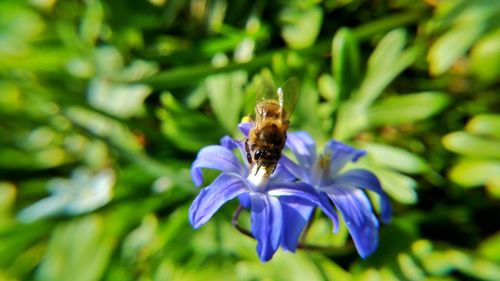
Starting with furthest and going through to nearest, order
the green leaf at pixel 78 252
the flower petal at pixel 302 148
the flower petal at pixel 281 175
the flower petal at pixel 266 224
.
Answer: the green leaf at pixel 78 252 < the flower petal at pixel 302 148 < the flower petal at pixel 281 175 < the flower petal at pixel 266 224

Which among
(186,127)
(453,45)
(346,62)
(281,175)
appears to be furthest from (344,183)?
(453,45)

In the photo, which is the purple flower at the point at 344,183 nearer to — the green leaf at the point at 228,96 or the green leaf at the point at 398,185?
the green leaf at the point at 398,185

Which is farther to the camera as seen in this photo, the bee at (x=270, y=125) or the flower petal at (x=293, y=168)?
the flower petal at (x=293, y=168)

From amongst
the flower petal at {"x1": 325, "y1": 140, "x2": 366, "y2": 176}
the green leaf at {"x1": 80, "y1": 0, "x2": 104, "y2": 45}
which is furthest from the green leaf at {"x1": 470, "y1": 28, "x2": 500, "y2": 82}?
the green leaf at {"x1": 80, "y1": 0, "x2": 104, "y2": 45}

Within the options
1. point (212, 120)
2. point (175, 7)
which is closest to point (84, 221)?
point (212, 120)

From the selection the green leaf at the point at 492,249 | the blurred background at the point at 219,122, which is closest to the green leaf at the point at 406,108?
the blurred background at the point at 219,122

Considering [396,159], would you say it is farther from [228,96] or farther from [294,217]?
[294,217]

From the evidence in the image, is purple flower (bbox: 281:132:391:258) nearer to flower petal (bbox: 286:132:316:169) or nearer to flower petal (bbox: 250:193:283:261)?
flower petal (bbox: 286:132:316:169)

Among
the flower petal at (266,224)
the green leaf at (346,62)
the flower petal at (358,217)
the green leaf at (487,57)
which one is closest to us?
the flower petal at (266,224)
